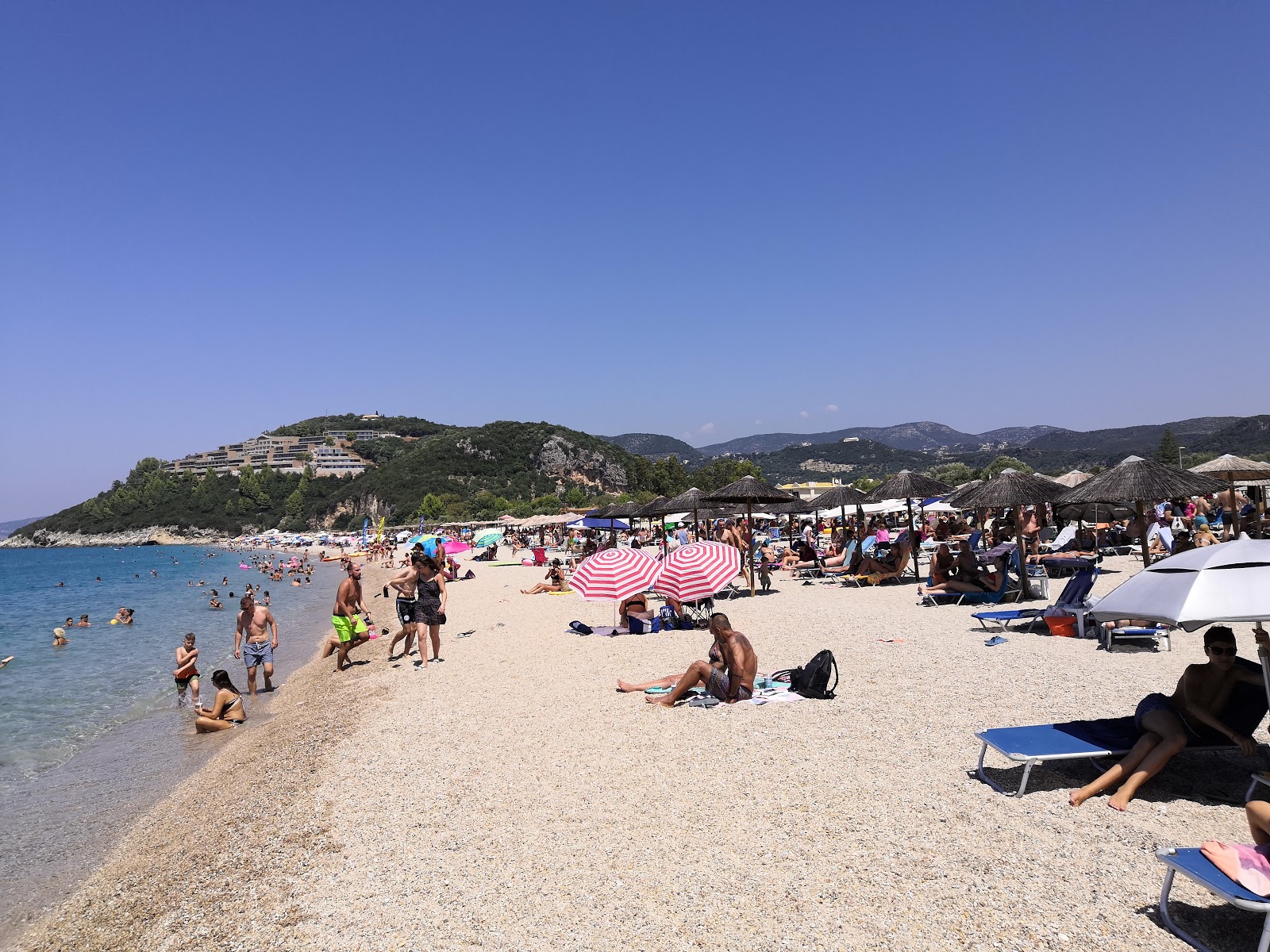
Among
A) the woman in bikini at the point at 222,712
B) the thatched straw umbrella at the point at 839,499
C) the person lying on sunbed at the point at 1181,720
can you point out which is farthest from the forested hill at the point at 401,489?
the person lying on sunbed at the point at 1181,720

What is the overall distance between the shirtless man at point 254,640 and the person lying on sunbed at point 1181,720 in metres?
9.12

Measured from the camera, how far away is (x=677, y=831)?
411 centimetres

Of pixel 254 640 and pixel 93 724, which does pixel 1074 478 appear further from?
pixel 93 724

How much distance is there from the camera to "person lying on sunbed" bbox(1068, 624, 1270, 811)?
12.9ft

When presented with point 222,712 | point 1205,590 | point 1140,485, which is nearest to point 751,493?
point 1140,485

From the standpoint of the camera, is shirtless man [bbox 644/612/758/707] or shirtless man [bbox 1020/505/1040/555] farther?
shirtless man [bbox 1020/505/1040/555]

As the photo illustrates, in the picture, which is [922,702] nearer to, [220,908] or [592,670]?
[592,670]

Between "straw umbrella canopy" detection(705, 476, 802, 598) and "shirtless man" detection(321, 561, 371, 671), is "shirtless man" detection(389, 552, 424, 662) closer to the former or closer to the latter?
"shirtless man" detection(321, 561, 371, 671)

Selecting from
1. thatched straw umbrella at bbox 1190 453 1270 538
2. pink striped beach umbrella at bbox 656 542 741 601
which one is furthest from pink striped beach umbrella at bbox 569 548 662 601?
thatched straw umbrella at bbox 1190 453 1270 538

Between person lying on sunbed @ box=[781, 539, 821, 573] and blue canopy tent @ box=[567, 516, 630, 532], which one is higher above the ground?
blue canopy tent @ box=[567, 516, 630, 532]

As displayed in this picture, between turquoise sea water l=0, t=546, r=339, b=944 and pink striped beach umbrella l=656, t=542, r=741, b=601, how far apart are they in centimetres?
539

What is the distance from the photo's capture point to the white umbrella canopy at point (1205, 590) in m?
3.48

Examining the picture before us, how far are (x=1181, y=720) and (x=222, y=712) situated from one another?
9.04 metres

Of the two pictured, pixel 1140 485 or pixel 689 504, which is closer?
pixel 1140 485
